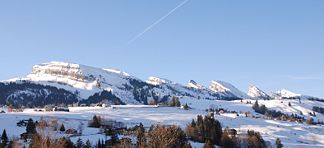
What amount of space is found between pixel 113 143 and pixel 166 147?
57.3 metres

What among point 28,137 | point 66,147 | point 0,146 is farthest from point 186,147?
point 28,137

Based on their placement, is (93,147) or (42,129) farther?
(93,147)

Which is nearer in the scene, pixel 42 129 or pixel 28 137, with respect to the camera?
pixel 42 129

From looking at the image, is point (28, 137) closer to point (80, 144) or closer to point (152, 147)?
point (80, 144)

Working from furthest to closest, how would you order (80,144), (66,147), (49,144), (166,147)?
1. (80,144)
2. (66,147)
3. (166,147)
4. (49,144)

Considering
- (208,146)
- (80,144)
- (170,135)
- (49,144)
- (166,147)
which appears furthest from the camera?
(208,146)

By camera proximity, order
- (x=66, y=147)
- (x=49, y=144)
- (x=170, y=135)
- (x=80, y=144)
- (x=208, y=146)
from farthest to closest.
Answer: (x=208, y=146) < (x=80, y=144) < (x=66, y=147) < (x=170, y=135) < (x=49, y=144)

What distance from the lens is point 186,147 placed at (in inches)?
6206

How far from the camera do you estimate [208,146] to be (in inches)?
7323

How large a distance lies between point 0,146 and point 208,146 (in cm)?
7915

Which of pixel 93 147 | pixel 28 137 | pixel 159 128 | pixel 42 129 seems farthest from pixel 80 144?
pixel 42 129

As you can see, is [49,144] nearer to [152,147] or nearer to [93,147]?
[152,147]

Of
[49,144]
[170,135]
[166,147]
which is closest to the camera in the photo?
[49,144]

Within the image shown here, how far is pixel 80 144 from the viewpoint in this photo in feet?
554
